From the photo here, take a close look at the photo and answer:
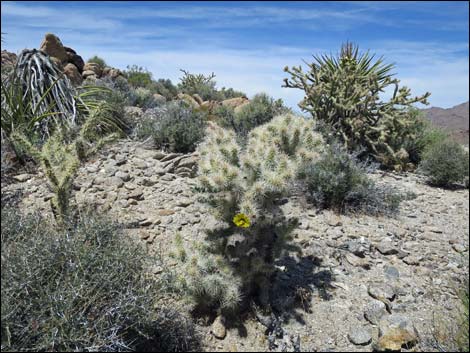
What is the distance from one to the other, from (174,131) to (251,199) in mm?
3357

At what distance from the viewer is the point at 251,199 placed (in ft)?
9.86

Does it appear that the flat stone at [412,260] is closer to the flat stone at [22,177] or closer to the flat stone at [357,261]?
the flat stone at [357,261]

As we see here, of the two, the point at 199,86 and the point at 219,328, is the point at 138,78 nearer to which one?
the point at 199,86

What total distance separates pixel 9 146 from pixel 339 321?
479cm

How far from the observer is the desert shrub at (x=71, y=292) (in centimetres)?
236

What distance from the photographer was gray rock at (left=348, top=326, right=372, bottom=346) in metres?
3.04

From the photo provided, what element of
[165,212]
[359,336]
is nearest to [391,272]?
[359,336]

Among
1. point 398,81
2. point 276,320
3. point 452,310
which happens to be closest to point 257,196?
point 276,320

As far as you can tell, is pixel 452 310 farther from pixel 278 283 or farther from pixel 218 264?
pixel 218 264

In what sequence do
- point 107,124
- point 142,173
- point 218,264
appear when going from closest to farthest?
point 218,264, point 142,173, point 107,124

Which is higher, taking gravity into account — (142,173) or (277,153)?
(277,153)

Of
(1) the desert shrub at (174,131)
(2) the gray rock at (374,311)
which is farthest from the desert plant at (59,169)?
(2) the gray rock at (374,311)

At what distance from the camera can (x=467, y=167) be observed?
23.1ft

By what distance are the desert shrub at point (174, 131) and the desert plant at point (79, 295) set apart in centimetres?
307
